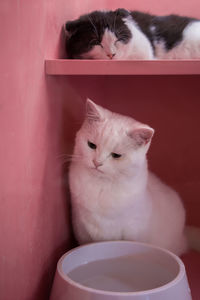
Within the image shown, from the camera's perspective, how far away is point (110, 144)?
1160 millimetres

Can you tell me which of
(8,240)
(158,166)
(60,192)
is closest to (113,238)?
(60,192)

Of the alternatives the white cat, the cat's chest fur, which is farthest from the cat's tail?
the cat's chest fur

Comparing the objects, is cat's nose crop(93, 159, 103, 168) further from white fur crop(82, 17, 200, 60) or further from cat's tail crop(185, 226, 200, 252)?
cat's tail crop(185, 226, 200, 252)

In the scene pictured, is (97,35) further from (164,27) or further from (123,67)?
(164,27)

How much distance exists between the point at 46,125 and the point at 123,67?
28 cm

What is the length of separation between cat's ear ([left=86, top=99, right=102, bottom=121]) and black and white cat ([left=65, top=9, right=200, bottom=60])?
0.16 metres

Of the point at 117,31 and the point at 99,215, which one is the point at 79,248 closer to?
the point at 99,215

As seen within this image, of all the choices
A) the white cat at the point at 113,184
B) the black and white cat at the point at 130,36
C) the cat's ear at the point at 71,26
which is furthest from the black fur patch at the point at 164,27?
the white cat at the point at 113,184

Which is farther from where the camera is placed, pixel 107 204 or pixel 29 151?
pixel 107 204

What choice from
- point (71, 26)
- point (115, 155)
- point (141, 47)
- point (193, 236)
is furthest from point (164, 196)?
point (71, 26)

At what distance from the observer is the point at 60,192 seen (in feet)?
4.19

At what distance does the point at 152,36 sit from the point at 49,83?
18.8 inches

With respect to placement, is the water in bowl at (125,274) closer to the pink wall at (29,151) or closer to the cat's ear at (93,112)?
the pink wall at (29,151)

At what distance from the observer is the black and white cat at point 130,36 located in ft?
4.03
